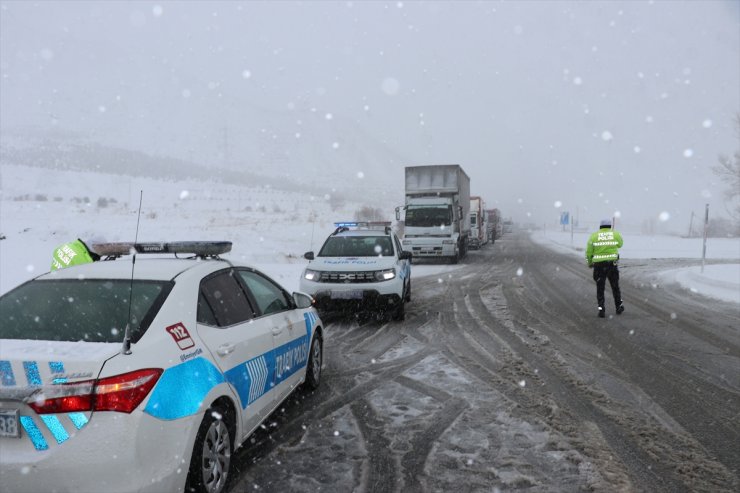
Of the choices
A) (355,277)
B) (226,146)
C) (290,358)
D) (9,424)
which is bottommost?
(290,358)

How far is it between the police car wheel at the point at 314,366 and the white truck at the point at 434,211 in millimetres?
16035

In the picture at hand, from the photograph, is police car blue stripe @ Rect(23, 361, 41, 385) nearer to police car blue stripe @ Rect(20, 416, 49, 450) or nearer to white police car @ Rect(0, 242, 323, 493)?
white police car @ Rect(0, 242, 323, 493)

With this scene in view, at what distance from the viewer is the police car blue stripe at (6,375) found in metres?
2.26

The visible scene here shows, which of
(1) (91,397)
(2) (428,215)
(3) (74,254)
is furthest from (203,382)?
(2) (428,215)

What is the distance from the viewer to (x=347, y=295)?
8.21m

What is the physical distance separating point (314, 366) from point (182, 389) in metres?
2.70

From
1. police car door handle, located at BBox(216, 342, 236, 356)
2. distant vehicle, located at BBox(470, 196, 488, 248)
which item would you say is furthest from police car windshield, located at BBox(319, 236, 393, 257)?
distant vehicle, located at BBox(470, 196, 488, 248)

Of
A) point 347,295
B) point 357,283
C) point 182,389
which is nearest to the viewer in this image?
point 182,389

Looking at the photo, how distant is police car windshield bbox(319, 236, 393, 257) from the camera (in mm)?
9445

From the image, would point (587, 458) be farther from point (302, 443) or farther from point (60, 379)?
point (60, 379)

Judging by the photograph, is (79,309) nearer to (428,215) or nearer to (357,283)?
(357,283)

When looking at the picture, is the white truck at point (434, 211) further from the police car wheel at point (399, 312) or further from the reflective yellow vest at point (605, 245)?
the police car wheel at point (399, 312)

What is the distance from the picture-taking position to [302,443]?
3.82 m

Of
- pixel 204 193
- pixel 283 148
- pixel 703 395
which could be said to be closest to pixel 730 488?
pixel 703 395
